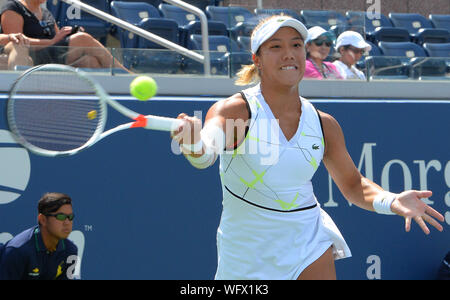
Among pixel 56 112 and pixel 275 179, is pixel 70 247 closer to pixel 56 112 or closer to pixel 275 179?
pixel 56 112

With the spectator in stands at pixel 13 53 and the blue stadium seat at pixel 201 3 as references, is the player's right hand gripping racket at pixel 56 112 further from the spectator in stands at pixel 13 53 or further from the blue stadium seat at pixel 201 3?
the blue stadium seat at pixel 201 3

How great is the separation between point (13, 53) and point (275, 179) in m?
2.34

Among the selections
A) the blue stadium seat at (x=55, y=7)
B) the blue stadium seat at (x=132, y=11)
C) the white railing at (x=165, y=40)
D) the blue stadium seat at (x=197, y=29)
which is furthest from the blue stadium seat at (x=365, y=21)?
the blue stadium seat at (x=55, y=7)

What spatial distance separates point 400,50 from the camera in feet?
22.6

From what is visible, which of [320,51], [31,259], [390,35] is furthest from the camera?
[390,35]

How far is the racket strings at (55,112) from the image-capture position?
301cm

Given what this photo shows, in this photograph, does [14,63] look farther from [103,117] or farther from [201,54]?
[103,117]

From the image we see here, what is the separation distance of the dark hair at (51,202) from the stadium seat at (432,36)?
16.2 feet

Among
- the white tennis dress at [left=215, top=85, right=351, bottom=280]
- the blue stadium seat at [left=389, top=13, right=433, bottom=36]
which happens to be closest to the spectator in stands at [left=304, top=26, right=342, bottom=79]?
the white tennis dress at [left=215, top=85, right=351, bottom=280]

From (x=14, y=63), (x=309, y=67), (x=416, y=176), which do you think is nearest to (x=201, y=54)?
(x=309, y=67)

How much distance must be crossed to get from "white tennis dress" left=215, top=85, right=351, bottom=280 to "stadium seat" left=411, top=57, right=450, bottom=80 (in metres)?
2.84

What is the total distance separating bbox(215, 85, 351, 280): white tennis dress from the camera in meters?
2.66

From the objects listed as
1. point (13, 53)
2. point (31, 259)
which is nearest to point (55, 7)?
point (13, 53)

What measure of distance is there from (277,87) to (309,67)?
225cm
